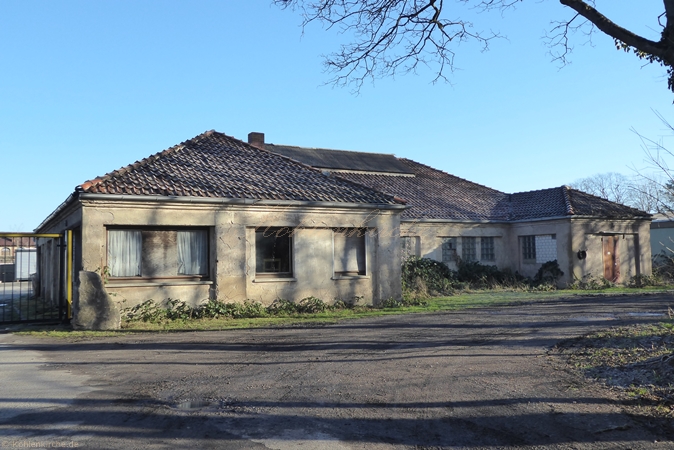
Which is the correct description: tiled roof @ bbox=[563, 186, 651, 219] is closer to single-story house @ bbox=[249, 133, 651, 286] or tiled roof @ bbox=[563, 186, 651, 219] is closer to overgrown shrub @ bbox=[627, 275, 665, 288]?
single-story house @ bbox=[249, 133, 651, 286]

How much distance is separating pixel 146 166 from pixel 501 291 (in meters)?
14.8

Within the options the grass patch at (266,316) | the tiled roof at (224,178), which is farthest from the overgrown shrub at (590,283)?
the tiled roof at (224,178)

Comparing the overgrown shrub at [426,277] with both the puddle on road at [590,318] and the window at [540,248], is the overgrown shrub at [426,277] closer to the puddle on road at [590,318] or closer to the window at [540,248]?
the window at [540,248]

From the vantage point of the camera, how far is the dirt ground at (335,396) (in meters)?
4.96

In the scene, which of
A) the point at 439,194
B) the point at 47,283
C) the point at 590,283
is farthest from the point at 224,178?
the point at 590,283

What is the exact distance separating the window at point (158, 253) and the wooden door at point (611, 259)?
18903 millimetres

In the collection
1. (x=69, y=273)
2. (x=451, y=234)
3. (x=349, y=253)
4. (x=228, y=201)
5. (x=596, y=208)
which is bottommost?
(x=69, y=273)

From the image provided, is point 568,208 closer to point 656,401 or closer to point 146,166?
point 146,166

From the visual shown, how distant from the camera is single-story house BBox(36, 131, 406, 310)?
13.7 meters

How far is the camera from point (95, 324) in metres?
12.5

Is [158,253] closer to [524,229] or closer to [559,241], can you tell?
[559,241]

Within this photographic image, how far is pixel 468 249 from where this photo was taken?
1024 inches

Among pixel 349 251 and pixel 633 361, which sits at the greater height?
pixel 349 251

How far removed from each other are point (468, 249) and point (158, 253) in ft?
51.8
